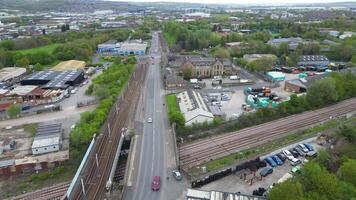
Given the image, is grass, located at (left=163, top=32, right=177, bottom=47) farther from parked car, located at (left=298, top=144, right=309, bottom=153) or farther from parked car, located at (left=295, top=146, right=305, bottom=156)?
parked car, located at (left=295, top=146, right=305, bottom=156)

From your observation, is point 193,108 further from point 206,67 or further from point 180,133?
point 206,67

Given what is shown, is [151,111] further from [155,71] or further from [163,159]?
[155,71]

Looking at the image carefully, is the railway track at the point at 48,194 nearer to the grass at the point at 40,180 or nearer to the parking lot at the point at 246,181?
the grass at the point at 40,180

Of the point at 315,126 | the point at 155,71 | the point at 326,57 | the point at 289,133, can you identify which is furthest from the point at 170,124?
the point at 326,57

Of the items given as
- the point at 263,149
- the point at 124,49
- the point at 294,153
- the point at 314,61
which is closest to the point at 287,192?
the point at 294,153

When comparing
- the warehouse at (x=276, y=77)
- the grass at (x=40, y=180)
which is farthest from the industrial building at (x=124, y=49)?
the grass at (x=40, y=180)
